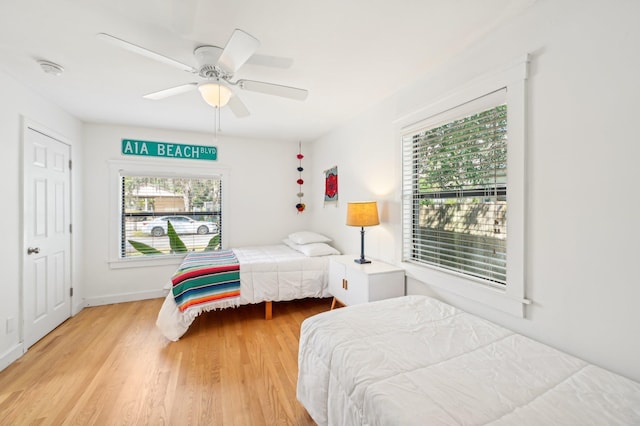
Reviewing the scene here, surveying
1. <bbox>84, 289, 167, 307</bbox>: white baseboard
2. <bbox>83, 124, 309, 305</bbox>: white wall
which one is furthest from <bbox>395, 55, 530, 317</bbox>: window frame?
<bbox>84, 289, 167, 307</bbox>: white baseboard

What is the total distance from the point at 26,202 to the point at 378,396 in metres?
3.26

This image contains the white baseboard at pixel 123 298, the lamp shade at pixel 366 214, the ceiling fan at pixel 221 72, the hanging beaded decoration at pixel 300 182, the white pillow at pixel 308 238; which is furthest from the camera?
the hanging beaded decoration at pixel 300 182

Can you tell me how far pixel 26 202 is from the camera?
2.44 metres

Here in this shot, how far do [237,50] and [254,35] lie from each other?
298mm

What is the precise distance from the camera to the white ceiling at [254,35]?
1.51 metres

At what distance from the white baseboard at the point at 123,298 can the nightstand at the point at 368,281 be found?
2.74m

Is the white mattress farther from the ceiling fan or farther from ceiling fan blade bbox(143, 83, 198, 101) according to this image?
ceiling fan blade bbox(143, 83, 198, 101)

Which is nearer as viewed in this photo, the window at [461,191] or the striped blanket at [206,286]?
the window at [461,191]

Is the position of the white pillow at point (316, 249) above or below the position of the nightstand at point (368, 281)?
above

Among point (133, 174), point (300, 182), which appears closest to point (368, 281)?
point (300, 182)

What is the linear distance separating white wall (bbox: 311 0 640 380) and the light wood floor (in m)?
1.57

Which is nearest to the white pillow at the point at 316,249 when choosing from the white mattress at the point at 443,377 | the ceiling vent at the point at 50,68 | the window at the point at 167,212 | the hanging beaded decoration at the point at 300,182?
the hanging beaded decoration at the point at 300,182

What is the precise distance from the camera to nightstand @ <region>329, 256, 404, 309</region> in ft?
7.75

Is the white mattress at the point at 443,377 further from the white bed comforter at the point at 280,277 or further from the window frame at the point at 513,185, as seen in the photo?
the white bed comforter at the point at 280,277
